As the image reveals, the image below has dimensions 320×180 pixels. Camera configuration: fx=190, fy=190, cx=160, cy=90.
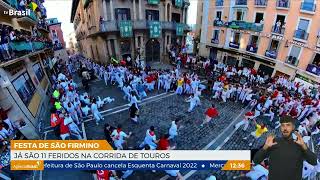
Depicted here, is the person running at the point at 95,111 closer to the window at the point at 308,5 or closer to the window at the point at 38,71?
the window at the point at 38,71

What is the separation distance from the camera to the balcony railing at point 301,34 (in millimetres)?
19078

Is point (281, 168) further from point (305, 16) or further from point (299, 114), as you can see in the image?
point (305, 16)

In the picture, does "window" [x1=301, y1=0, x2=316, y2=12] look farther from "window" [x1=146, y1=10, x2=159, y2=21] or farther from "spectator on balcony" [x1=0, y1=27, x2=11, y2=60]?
"spectator on balcony" [x1=0, y1=27, x2=11, y2=60]

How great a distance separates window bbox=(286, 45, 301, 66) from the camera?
65.5 feet

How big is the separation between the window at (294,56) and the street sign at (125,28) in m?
18.6

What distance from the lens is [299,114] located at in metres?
13.0

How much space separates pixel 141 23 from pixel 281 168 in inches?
977

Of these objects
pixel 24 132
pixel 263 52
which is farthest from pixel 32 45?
pixel 263 52

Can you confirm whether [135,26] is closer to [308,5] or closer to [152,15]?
[152,15]

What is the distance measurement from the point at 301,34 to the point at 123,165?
2208 centimetres

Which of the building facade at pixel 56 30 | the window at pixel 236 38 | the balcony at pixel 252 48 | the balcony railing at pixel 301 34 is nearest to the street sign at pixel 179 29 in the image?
the window at pixel 236 38

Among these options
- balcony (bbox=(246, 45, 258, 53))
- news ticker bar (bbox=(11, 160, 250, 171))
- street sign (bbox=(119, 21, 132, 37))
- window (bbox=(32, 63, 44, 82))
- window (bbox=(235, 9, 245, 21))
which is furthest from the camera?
window (bbox=(235, 9, 245, 21))

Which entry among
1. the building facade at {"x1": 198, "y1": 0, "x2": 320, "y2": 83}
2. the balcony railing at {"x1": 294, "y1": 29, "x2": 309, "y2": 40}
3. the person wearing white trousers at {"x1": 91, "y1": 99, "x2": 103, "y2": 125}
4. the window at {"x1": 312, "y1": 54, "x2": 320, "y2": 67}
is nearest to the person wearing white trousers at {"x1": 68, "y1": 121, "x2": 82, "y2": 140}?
the person wearing white trousers at {"x1": 91, "y1": 99, "x2": 103, "y2": 125}

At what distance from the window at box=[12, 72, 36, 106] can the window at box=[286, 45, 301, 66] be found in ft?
79.8
